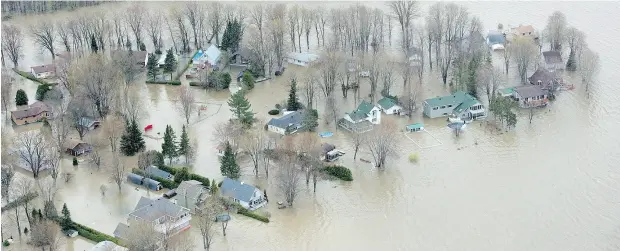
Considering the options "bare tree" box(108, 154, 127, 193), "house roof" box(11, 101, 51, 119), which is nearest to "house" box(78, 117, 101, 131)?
"house roof" box(11, 101, 51, 119)

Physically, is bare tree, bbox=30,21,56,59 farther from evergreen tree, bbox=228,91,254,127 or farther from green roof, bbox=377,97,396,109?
green roof, bbox=377,97,396,109

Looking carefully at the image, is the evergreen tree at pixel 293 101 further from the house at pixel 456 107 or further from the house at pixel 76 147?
the house at pixel 76 147

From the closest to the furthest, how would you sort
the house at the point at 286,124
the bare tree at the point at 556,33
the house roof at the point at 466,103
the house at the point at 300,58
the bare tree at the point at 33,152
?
the bare tree at the point at 33,152 → the house at the point at 286,124 → the house roof at the point at 466,103 → the bare tree at the point at 556,33 → the house at the point at 300,58

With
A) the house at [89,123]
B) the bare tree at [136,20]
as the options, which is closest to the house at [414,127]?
the house at [89,123]

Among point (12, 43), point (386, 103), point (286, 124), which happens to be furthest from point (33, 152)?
point (386, 103)

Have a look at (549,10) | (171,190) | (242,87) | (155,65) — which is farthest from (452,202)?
(549,10)

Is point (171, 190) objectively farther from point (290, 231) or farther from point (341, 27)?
point (341, 27)

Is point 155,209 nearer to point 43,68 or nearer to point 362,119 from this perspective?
point 362,119
